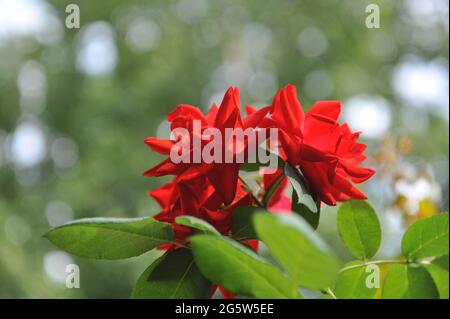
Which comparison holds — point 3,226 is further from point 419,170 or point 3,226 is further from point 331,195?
point 331,195

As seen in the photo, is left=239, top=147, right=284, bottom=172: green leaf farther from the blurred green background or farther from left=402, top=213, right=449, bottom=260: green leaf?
the blurred green background

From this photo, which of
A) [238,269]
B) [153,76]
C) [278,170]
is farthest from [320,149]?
[153,76]

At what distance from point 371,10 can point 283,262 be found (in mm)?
516

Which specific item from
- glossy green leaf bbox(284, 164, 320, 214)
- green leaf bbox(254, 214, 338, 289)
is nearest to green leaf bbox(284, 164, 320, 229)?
glossy green leaf bbox(284, 164, 320, 214)

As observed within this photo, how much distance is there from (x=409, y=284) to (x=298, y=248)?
0.15 meters

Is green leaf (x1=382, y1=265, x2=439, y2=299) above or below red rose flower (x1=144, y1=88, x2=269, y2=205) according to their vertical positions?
below

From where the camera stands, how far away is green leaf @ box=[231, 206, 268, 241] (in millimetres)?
288

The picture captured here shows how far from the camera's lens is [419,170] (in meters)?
0.84

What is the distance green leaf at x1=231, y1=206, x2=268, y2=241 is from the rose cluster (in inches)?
0.5

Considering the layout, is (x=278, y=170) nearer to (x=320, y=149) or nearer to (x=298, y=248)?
(x=320, y=149)

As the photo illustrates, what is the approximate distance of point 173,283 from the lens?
0.28 m

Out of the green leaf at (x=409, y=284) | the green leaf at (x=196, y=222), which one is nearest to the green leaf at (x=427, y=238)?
the green leaf at (x=409, y=284)

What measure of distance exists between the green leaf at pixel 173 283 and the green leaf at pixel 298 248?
3.8 inches

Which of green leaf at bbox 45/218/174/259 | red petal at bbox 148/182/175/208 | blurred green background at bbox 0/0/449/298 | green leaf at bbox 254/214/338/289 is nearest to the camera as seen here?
green leaf at bbox 254/214/338/289
